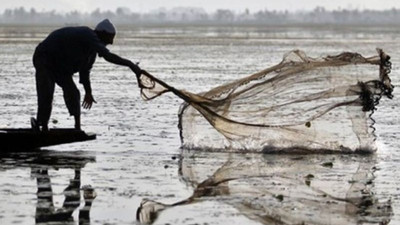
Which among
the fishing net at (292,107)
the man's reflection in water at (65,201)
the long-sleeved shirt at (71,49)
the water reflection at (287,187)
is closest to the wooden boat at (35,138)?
the long-sleeved shirt at (71,49)

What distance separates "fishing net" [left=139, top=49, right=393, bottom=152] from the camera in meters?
14.2

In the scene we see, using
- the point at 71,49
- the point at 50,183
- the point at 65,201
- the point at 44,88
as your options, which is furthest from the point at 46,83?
the point at 65,201

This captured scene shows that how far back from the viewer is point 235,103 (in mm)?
14336

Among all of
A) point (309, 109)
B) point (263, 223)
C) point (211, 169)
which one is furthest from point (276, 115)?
point (263, 223)

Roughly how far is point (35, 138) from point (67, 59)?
105 cm

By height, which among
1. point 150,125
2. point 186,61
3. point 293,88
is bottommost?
point 186,61

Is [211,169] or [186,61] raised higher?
[211,169]

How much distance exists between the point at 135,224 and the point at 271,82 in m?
5.48

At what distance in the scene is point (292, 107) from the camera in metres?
14.2

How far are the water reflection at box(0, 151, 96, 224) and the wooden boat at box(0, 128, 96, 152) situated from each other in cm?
15

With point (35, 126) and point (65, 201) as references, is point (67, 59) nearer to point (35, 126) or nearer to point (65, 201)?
point (35, 126)

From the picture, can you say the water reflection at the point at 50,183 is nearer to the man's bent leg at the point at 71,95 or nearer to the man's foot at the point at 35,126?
the man's foot at the point at 35,126

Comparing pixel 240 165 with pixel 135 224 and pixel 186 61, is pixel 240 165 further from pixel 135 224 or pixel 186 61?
pixel 186 61

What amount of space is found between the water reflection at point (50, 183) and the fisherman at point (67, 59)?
57cm
